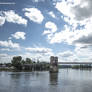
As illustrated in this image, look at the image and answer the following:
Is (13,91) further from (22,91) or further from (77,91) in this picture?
(77,91)

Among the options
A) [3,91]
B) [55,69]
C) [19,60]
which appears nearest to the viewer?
[3,91]

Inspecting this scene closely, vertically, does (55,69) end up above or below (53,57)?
below

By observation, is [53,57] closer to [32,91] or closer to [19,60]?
[19,60]

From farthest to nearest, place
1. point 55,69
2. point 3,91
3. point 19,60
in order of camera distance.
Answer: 1. point 55,69
2. point 19,60
3. point 3,91

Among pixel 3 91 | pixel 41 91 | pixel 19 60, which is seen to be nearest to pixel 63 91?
pixel 41 91

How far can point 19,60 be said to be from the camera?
600 ft

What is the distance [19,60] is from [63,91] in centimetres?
15538

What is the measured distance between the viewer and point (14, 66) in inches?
7402

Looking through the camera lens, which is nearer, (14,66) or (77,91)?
(77,91)

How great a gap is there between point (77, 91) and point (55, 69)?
165m

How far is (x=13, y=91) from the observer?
3003 cm

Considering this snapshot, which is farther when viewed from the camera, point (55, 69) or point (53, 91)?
point (55, 69)

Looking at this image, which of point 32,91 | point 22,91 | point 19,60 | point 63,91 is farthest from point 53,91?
point 19,60

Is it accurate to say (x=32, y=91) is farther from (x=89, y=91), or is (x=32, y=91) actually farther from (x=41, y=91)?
(x=89, y=91)
